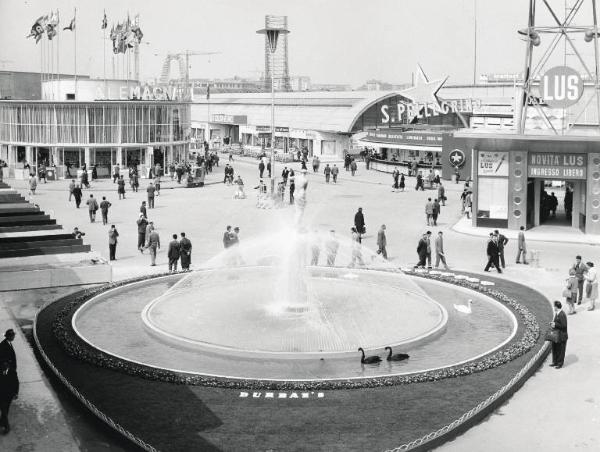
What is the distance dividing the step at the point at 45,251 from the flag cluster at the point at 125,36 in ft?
147

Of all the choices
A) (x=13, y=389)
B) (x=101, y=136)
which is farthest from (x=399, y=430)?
(x=101, y=136)

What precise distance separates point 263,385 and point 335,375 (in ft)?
5.14

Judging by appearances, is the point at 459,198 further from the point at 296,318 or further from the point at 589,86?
the point at 296,318

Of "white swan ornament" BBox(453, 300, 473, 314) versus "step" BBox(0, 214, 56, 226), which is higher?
"step" BBox(0, 214, 56, 226)

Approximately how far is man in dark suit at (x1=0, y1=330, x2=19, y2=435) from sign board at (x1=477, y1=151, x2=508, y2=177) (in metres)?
25.2

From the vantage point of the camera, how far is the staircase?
22.4 metres

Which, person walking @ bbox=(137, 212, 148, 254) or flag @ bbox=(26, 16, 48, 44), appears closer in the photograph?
person walking @ bbox=(137, 212, 148, 254)

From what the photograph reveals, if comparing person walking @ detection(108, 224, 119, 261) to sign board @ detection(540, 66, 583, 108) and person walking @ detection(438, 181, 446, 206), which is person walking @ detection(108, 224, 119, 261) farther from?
person walking @ detection(438, 181, 446, 206)

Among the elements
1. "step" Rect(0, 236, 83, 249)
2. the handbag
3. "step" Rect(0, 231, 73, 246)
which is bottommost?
the handbag

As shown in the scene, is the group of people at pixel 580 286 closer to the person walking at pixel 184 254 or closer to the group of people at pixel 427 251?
the group of people at pixel 427 251

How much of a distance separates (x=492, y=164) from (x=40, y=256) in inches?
724

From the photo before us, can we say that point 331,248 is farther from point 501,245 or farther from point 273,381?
point 273,381

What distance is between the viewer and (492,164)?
112 feet

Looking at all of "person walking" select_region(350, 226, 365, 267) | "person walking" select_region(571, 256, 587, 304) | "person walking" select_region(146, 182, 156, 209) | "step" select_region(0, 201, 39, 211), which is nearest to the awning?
"person walking" select_region(146, 182, 156, 209)
